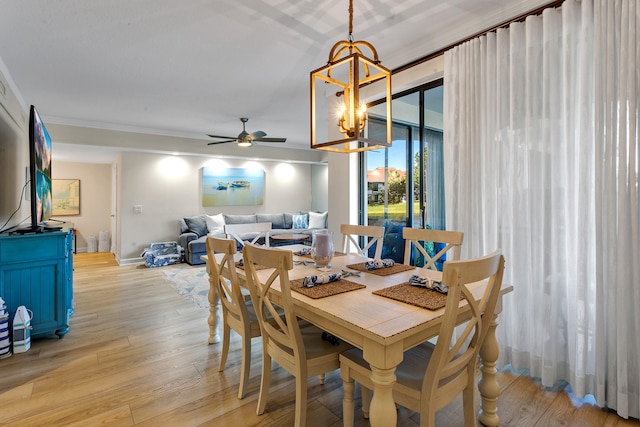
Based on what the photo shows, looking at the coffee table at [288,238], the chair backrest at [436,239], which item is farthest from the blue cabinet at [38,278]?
the coffee table at [288,238]

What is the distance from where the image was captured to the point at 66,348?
2.60 metres

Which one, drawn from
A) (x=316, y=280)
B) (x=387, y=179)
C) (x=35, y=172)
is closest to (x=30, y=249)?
(x=35, y=172)

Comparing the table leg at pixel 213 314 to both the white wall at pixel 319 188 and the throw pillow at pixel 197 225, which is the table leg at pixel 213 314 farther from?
the white wall at pixel 319 188

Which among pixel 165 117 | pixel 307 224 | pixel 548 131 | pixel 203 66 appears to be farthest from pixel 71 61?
pixel 307 224

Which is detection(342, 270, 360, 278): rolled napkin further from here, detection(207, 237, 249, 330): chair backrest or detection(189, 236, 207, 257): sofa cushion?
detection(189, 236, 207, 257): sofa cushion

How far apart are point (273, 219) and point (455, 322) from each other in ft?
21.4

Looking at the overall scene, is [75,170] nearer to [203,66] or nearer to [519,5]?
[203,66]

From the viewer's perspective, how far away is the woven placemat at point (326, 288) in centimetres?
152

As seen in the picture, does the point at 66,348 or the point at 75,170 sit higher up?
the point at 75,170

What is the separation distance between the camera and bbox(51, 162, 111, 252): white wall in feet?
25.1

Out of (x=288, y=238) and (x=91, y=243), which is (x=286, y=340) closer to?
(x=288, y=238)

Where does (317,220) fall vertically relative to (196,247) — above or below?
above

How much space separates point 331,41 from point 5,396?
3.35 metres

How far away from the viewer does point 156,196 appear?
6.39 meters
